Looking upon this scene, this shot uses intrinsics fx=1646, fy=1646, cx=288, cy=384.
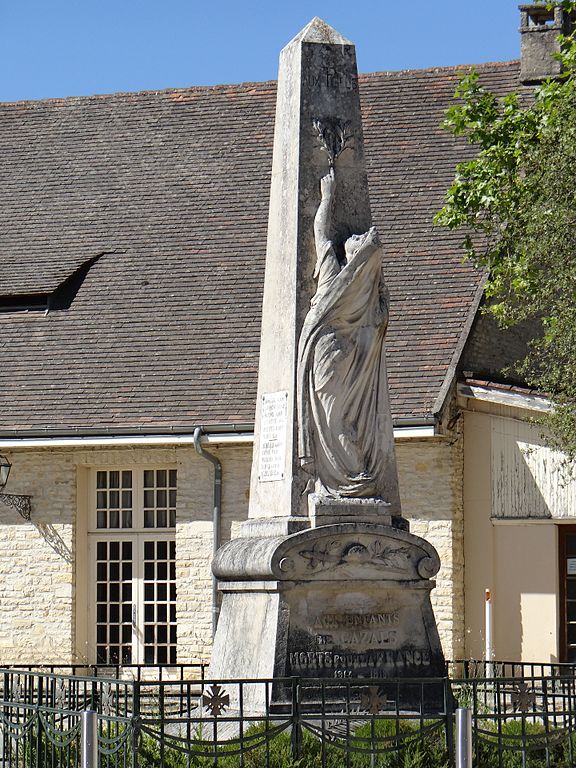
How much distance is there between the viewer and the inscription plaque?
10430mm

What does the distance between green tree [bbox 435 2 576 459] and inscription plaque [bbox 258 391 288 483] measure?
458 centimetres

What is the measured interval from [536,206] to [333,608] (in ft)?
19.3

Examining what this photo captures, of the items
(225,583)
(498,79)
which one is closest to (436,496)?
(498,79)

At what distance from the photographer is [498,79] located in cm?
2280

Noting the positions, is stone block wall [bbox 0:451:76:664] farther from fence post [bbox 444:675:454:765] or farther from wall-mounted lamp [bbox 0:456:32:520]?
fence post [bbox 444:675:454:765]

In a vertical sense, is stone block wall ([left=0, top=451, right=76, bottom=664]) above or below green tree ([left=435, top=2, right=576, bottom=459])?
below

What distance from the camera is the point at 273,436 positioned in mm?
10570

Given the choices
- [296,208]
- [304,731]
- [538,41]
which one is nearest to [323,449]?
[296,208]

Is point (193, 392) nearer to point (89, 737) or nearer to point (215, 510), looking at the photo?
point (215, 510)

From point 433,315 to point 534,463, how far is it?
217cm

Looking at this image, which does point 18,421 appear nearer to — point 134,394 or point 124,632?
point 134,394

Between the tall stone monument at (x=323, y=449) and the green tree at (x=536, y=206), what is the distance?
405 cm

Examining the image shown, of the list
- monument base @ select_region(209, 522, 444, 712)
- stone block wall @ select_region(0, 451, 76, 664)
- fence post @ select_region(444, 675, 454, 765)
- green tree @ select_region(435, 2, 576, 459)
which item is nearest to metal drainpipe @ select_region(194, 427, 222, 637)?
stone block wall @ select_region(0, 451, 76, 664)

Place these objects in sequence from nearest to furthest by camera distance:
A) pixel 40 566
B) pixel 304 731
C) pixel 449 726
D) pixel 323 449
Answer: pixel 449 726, pixel 304 731, pixel 323 449, pixel 40 566
